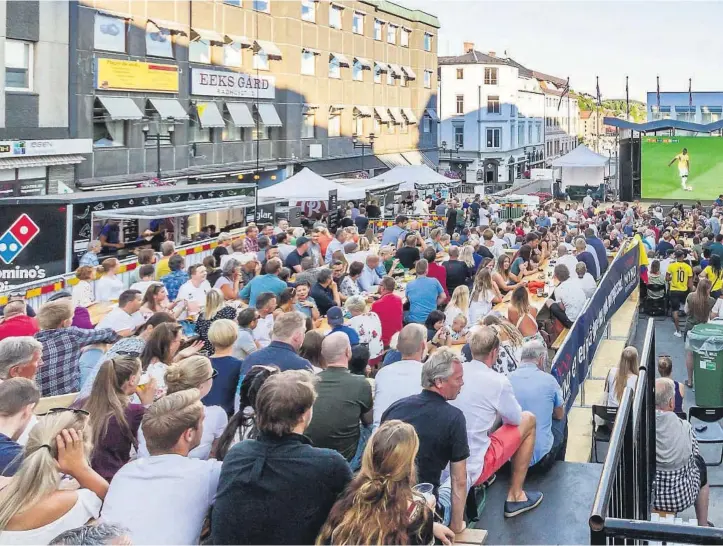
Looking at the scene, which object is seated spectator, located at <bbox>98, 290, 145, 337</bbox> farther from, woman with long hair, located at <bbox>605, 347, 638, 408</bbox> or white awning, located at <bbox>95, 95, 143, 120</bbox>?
white awning, located at <bbox>95, 95, 143, 120</bbox>

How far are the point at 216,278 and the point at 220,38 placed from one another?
2256cm

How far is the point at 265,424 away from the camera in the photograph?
3.91 meters

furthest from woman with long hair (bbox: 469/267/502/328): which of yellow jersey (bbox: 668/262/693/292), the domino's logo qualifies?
the domino's logo

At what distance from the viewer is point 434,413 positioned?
16.1 ft

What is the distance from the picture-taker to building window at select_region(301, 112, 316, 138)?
132ft

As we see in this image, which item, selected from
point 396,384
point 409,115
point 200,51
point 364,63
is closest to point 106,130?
point 200,51

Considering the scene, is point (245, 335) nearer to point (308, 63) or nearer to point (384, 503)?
point (384, 503)

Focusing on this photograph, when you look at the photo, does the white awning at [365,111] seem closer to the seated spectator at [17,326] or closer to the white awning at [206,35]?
the white awning at [206,35]

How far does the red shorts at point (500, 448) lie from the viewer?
561 cm

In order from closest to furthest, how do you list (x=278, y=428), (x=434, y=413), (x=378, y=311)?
(x=278, y=428) < (x=434, y=413) < (x=378, y=311)

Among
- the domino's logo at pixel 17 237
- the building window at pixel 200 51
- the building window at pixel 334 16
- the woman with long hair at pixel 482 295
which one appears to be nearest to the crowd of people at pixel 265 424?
the woman with long hair at pixel 482 295

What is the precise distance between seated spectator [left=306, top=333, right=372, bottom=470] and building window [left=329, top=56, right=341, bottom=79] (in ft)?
125

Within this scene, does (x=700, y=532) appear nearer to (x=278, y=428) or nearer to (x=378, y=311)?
(x=278, y=428)

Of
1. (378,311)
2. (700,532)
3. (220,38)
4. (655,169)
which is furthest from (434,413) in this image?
(655,169)
